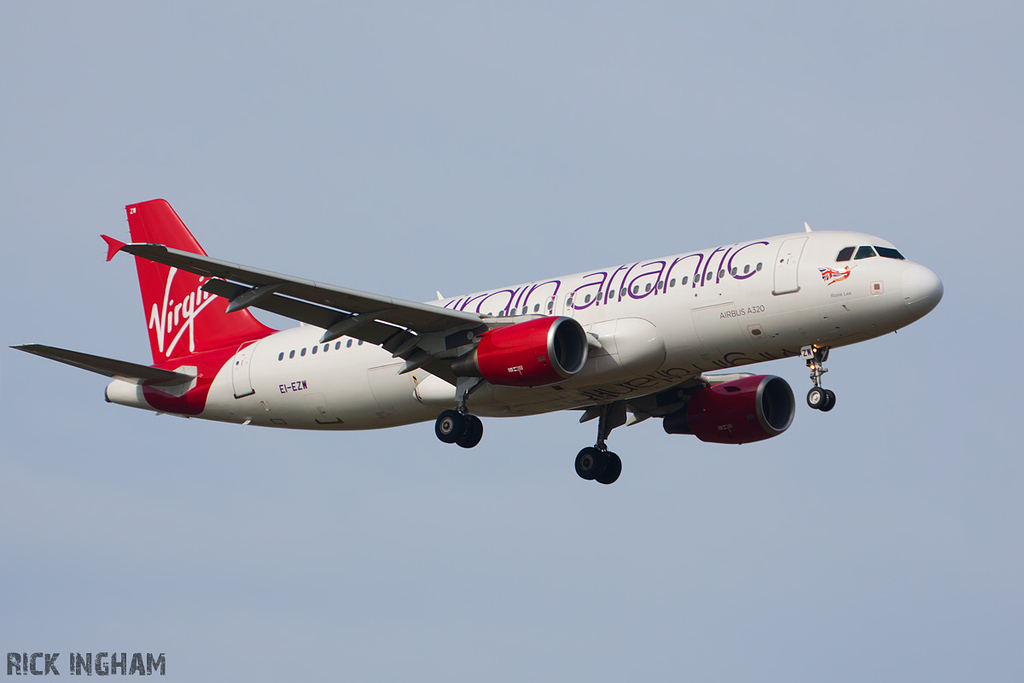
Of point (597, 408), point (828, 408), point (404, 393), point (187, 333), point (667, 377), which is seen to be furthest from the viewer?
point (187, 333)

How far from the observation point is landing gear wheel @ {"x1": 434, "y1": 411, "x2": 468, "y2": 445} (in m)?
35.9

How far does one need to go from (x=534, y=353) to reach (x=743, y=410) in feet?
29.5

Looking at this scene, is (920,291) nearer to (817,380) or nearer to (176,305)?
(817,380)

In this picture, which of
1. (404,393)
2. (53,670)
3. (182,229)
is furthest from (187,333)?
(53,670)

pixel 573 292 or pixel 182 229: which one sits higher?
pixel 182 229

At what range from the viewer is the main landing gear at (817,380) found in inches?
1298

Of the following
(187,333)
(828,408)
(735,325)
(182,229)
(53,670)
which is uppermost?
(182,229)

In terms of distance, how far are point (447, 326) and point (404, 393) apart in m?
3.04

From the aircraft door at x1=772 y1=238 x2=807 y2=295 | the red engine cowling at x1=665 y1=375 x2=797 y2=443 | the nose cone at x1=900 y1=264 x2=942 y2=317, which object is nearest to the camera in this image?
the nose cone at x1=900 y1=264 x2=942 y2=317

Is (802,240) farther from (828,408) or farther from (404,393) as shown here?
(404,393)

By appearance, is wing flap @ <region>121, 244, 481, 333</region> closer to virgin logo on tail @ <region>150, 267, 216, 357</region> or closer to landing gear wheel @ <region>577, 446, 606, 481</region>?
landing gear wheel @ <region>577, 446, 606, 481</region>

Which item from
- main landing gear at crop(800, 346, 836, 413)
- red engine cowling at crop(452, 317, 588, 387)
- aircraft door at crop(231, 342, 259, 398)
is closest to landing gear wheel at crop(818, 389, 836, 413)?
main landing gear at crop(800, 346, 836, 413)

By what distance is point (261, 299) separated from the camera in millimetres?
33688

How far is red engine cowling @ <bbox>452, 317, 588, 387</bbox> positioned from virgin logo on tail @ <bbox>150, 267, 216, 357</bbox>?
1297cm
